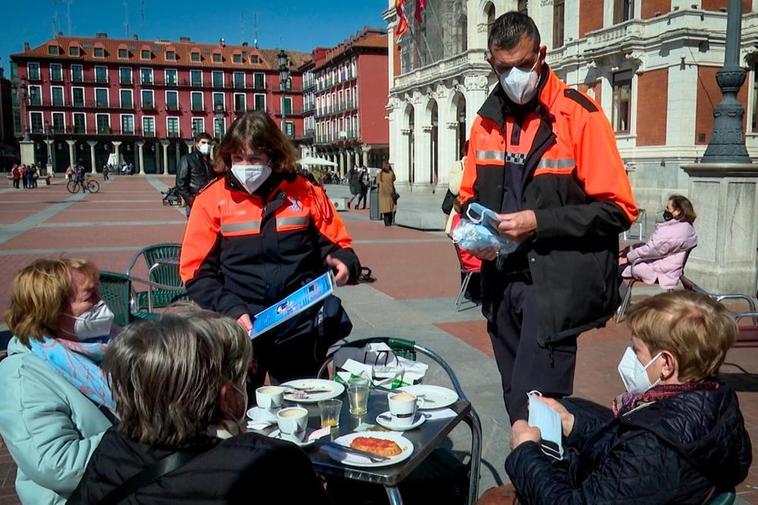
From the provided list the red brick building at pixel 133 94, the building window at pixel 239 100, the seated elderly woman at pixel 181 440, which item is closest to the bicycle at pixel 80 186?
the seated elderly woman at pixel 181 440

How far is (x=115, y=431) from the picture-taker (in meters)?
1.65

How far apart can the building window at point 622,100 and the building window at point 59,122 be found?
70877 millimetres

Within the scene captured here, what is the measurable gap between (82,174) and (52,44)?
52.1 metres

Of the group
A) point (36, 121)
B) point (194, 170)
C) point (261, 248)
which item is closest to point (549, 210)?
point (261, 248)

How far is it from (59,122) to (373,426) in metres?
86.4

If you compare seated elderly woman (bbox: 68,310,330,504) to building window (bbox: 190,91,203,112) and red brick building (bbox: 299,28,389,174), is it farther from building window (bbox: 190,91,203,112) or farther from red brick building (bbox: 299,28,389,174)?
building window (bbox: 190,91,203,112)

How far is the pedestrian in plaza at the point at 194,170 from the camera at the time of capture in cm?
877

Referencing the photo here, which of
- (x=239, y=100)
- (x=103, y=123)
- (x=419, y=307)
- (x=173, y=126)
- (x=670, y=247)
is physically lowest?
(x=419, y=307)

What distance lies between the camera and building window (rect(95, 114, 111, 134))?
79.6 metres

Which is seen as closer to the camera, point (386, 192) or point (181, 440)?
point (181, 440)

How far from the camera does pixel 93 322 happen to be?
2.56 metres

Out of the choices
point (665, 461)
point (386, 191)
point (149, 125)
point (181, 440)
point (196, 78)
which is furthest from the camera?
point (196, 78)

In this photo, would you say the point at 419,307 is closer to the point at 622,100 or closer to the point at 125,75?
the point at 622,100

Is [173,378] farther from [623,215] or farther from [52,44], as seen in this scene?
[52,44]
